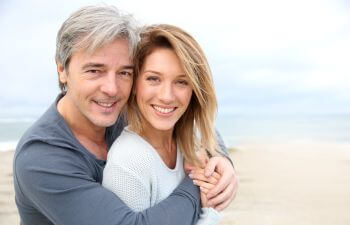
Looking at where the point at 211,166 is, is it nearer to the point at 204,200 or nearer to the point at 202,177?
the point at 202,177

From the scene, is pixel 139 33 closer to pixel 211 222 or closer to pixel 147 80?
pixel 147 80

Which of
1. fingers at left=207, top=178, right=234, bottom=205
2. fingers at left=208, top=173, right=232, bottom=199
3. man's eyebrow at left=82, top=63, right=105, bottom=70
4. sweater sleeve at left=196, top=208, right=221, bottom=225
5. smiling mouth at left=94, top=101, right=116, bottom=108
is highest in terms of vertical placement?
man's eyebrow at left=82, top=63, right=105, bottom=70

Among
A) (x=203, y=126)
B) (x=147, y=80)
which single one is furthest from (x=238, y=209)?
(x=147, y=80)

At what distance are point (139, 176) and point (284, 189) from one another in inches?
237

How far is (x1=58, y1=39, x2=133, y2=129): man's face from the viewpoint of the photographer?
7.65ft

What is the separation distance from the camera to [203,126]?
2.71m

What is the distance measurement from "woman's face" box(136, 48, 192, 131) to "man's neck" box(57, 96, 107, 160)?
33 cm

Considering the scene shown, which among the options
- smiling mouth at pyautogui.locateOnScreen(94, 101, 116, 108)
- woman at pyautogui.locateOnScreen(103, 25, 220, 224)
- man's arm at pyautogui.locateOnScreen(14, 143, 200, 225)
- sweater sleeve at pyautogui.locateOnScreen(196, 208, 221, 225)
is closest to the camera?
man's arm at pyautogui.locateOnScreen(14, 143, 200, 225)

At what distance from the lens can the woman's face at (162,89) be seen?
2289 millimetres

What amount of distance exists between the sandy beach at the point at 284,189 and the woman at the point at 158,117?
330 cm

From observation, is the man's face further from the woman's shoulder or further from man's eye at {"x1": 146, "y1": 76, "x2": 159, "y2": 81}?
the woman's shoulder

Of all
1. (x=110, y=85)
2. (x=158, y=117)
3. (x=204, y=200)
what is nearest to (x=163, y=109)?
(x=158, y=117)

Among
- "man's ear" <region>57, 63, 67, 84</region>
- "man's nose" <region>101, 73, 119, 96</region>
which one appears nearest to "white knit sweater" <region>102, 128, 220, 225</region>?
"man's nose" <region>101, 73, 119, 96</region>

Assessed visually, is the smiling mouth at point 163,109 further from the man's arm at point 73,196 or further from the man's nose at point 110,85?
the man's arm at point 73,196
